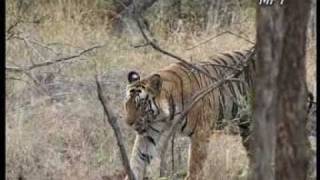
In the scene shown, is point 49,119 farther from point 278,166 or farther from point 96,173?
point 278,166

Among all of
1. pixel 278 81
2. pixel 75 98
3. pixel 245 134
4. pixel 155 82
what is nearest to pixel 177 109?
pixel 155 82

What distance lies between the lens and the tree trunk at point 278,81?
182cm

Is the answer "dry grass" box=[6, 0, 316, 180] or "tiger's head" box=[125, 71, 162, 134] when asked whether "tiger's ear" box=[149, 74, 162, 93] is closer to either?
"tiger's head" box=[125, 71, 162, 134]

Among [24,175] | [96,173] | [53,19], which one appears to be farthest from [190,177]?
[53,19]

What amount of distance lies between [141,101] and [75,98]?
1.67 meters

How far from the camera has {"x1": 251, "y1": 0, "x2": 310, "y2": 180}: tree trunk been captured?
1821mm

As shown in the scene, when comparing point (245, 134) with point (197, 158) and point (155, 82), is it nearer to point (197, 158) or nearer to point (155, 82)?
point (197, 158)

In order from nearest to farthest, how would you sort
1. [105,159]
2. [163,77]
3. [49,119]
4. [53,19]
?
1. [163,77]
2. [105,159]
3. [49,119]
4. [53,19]

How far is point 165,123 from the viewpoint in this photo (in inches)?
170

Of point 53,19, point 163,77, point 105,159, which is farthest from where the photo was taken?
point 53,19

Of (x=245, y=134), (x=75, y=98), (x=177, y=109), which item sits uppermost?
(x=75, y=98)

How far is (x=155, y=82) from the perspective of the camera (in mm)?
4363

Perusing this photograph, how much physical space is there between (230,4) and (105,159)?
3204 mm

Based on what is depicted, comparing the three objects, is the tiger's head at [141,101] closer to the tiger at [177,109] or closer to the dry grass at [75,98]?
the tiger at [177,109]
